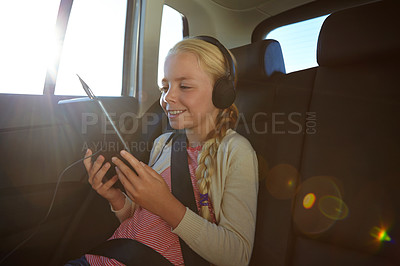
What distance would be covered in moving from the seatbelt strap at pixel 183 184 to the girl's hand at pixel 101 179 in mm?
198

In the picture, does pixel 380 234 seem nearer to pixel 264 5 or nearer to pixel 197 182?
pixel 197 182

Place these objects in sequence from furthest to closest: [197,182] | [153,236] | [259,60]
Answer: [259,60]
[197,182]
[153,236]

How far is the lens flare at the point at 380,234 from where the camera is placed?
0.82m

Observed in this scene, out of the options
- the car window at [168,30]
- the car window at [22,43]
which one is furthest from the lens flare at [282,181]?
the car window at [22,43]

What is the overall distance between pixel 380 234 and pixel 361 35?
63 cm

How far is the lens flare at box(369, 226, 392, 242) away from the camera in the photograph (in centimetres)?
82

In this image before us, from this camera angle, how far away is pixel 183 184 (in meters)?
0.95

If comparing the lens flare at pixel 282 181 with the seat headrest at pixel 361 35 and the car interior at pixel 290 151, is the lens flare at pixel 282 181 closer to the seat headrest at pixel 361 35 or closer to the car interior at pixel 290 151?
the car interior at pixel 290 151

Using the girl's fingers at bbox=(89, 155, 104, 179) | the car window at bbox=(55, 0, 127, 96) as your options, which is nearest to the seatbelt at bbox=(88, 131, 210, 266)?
the girl's fingers at bbox=(89, 155, 104, 179)

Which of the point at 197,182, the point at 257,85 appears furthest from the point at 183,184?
the point at 257,85

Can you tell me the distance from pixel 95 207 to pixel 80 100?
1.64ft

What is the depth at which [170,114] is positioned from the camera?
98cm

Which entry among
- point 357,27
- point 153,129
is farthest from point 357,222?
point 153,129

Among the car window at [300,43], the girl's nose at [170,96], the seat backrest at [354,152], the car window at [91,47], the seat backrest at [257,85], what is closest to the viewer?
the seat backrest at [354,152]
